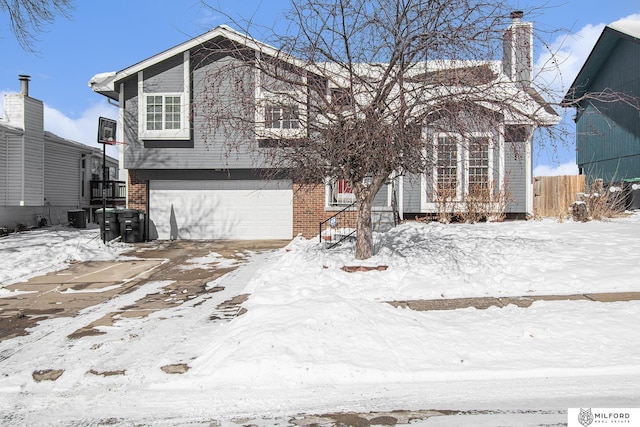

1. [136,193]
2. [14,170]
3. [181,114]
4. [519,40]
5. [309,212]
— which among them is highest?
[181,114]

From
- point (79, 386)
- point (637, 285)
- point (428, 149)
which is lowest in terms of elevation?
point (79, 386)

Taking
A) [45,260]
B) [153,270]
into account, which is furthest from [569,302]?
[45,260]

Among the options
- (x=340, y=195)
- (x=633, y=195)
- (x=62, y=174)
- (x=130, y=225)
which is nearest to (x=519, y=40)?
(x=340, y=195)

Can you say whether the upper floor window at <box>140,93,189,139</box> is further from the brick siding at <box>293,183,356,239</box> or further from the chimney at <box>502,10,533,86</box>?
the chimney at <box>502,10,533,86</box>

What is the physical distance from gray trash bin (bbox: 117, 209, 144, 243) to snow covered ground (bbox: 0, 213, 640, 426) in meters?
7.69

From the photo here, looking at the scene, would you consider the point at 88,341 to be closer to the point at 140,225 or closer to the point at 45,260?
the point at 45,260

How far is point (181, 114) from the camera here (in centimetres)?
1559

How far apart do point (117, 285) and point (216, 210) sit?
7.33 meters

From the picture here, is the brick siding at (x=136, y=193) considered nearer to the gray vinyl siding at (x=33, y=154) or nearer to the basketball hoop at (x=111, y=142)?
the basketball hoop at (x=111, y=142)

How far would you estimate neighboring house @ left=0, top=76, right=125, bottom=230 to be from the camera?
18.5m

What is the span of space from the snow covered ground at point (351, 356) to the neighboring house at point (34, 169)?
14.2 m

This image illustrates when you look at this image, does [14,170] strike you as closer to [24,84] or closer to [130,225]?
[24,84]

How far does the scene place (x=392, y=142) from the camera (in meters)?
7.19

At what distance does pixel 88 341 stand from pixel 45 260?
7.20 metres
